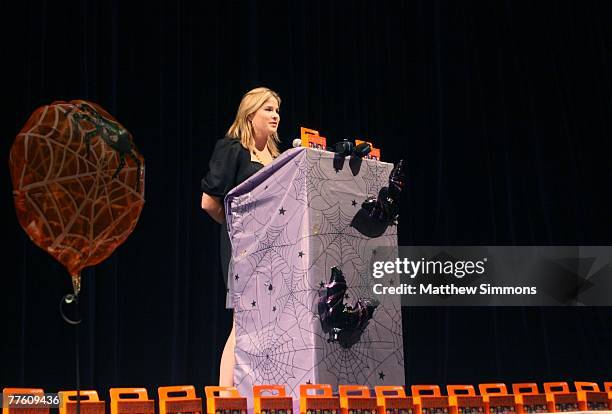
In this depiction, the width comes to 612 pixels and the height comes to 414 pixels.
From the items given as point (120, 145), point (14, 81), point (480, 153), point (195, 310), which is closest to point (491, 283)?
point (480, 153)

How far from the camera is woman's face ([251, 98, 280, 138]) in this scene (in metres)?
3.72

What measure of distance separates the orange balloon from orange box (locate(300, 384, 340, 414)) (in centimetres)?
108

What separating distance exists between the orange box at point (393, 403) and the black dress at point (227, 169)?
0.93 m

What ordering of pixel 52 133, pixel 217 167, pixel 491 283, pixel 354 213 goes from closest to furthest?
1. pixel 52 133
2. pixel 354 213
3. pixel 217 167
4. pixel 491 283

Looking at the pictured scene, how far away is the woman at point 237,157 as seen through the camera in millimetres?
3572

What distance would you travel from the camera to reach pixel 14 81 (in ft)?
15.7

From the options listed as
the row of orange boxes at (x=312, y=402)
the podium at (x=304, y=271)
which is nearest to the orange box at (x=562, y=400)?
the row of orange boxes at (x=312, y=402)

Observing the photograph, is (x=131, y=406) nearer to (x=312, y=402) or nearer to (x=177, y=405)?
(x=177, y=405)

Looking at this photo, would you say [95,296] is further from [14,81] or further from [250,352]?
[250,352]

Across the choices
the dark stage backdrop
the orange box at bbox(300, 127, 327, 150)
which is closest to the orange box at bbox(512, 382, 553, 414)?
the orange box at bbox(300, 127, 327, 150)

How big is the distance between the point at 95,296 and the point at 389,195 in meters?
2.27

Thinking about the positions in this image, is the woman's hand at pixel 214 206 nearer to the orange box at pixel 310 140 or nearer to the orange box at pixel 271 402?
the orange box at pixel 310 140

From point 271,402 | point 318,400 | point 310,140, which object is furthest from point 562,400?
point 310,140

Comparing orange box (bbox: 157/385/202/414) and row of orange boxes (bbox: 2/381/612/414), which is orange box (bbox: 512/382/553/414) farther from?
orange box (bbox: 157/385/202/414)
